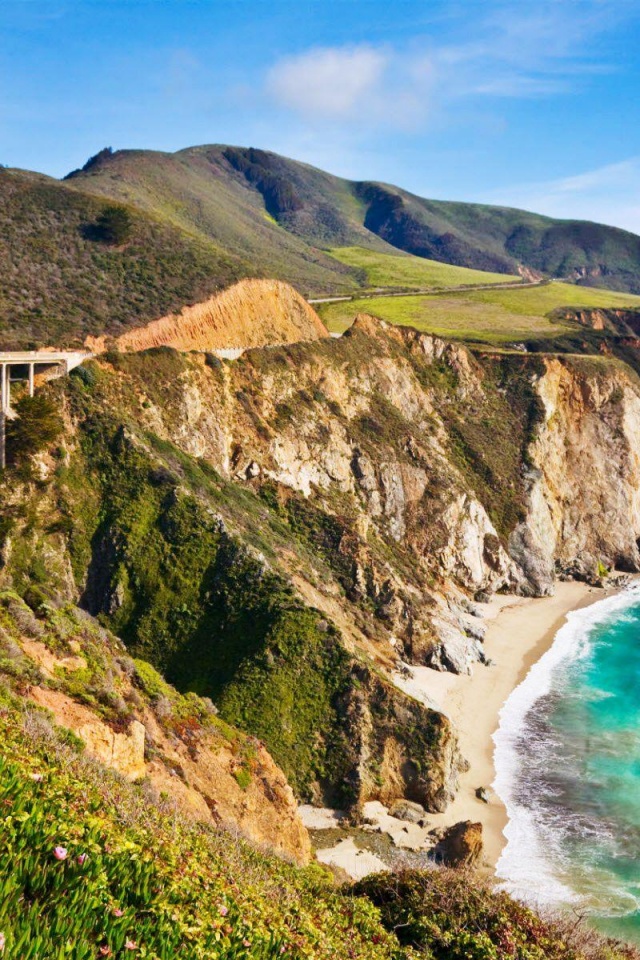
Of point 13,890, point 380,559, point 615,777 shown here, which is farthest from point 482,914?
point 380,559

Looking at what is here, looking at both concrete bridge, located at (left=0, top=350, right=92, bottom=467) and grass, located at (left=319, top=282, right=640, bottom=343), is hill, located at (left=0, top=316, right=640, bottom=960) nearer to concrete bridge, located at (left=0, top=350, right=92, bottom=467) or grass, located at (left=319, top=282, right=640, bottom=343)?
concrete bridge, located at (left=0, top=350, right=92, bottom=467)

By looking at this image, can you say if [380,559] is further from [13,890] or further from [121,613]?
[13,890]

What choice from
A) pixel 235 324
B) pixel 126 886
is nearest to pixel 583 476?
pixel 235 324

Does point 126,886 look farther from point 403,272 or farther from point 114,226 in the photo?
point 403,272

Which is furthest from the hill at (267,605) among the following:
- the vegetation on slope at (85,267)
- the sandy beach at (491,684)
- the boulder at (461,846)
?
the vegetation on slope at (85,267)

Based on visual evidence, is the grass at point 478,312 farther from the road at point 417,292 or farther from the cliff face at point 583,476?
the cliff face at point 583,476

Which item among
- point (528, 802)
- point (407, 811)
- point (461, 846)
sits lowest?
point (528, 802)
